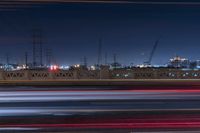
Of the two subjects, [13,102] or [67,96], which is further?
[67,96]

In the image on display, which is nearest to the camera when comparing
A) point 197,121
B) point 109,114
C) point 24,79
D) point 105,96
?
point 197,121

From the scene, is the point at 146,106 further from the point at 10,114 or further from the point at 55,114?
the point at 10,114

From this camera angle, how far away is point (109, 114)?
17.4m

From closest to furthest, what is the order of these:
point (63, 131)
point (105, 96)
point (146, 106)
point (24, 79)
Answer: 1. point (63, 131)
2. point (146, 106)
3. point (105, 96)
4. point (24, 79)

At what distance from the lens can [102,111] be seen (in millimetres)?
18250

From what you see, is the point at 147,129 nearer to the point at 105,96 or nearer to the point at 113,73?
the point at 105,96

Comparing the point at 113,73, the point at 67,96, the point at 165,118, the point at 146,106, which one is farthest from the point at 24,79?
the point at 165,118

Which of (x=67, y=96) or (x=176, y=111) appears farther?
(x=67, y=96)

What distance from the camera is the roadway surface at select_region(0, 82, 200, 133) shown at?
568 inches

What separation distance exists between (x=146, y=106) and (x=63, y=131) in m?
6.64

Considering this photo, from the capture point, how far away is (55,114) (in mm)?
17562

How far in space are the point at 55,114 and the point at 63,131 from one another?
3684mm

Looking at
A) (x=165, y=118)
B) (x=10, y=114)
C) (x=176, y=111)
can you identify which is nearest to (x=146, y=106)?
(x=176, y=111)

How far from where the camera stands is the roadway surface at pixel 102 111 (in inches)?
568
